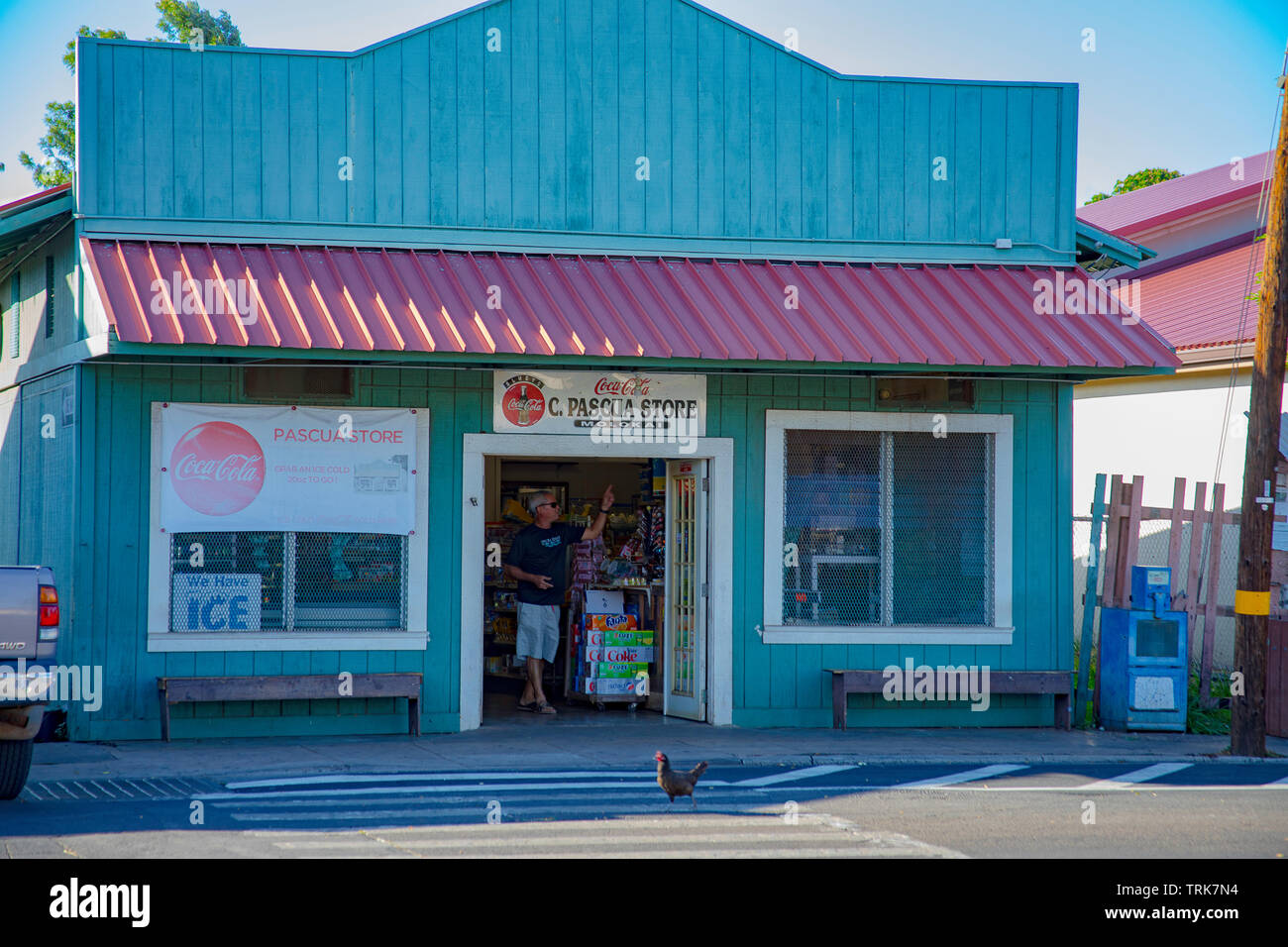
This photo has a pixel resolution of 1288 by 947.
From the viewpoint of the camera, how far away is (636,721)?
12992mm

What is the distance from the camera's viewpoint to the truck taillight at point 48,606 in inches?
336

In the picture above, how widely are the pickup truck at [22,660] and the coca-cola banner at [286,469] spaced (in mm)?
3134

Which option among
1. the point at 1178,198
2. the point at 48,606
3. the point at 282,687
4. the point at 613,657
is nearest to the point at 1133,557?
the point at 613,657

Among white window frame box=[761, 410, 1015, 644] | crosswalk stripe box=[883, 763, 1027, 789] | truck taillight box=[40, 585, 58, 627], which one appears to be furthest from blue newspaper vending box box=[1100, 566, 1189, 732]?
truck taillight box=[40, 585, 58, 627]

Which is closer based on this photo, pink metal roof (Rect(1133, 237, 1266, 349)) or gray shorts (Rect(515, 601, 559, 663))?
gray shorts (Rect(515, 601, 559, 663))

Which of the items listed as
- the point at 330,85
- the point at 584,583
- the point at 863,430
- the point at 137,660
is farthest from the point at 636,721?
the point at 330,85

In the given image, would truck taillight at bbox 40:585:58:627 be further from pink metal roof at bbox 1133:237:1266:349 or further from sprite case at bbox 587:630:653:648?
pink metal roof at bbox 1133:237:1266:349

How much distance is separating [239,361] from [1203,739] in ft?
30.5

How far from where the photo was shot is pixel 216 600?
11.8 meters

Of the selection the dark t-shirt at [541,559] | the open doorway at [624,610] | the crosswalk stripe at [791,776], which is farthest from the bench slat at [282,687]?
the crosswalk stripe at [791,776]

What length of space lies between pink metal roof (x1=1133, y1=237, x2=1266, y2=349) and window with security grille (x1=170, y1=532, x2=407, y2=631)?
36.8 feet

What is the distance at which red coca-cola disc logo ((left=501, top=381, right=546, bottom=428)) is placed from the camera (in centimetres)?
1235

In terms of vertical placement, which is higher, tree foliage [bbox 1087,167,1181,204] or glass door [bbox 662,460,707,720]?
tree foliage [bbox 1087,167,1181,204]

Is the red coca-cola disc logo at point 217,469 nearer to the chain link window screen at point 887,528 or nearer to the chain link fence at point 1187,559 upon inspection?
the chain link window screen at point 887,528
